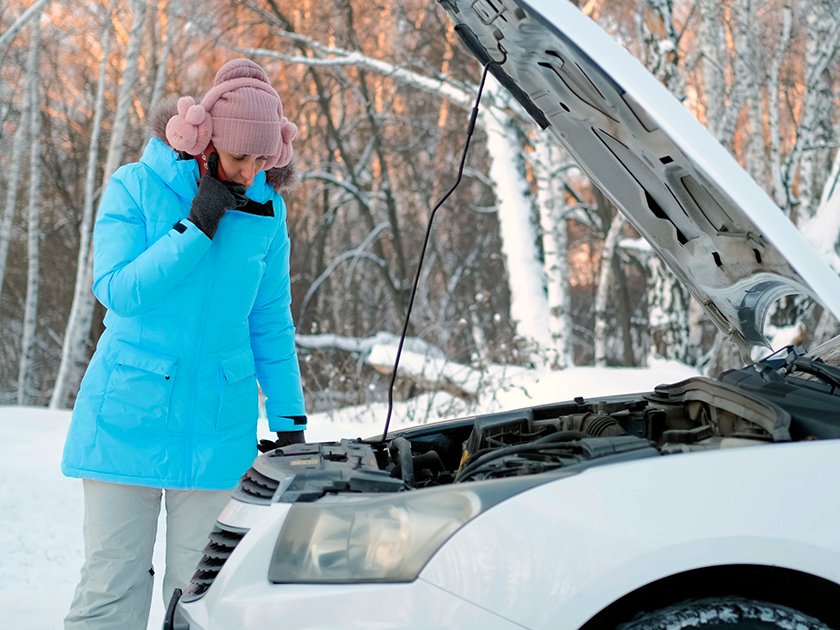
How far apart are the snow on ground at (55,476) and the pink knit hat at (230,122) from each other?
6.61 feet

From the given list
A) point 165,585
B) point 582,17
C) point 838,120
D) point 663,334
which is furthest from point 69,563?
point 838,120

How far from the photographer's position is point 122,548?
2.69 meters

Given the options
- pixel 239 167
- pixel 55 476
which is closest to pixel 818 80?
pixel 55 476

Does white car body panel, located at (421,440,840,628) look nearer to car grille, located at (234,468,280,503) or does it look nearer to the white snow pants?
car grille, located at (234,468,280,503)

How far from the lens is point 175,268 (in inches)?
102

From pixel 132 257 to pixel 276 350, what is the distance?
1.92 feet

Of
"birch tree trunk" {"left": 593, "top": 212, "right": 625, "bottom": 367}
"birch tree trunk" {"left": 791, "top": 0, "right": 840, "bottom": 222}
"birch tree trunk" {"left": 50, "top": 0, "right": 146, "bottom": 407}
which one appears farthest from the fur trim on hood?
"birch tree trunk" {"left": 50, "top": 0, "right": 146, "bottom": 407}

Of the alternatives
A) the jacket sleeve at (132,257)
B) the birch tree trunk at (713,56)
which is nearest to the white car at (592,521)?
the jacket sleeve at (132,257)

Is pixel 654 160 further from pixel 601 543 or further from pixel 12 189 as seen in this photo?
pixel 12 189

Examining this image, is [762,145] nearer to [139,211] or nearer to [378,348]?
[378,348]

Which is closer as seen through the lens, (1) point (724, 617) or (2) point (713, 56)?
(1) point (724, 617)

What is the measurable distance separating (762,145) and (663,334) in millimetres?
2834

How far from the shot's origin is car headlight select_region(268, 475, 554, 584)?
1.83 meters

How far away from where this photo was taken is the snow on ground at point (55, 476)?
4379 millimetres
